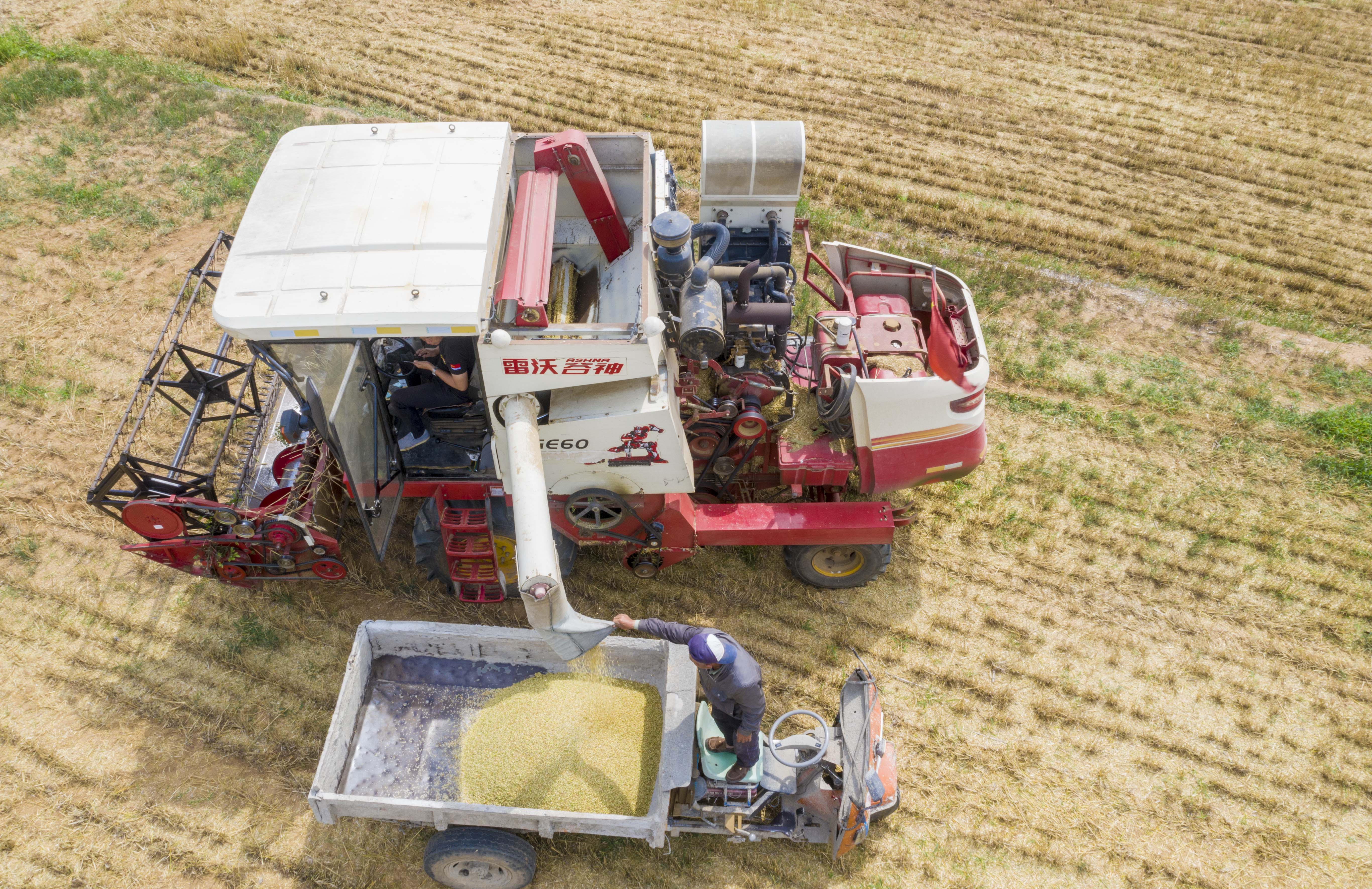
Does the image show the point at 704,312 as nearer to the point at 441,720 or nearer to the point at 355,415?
the point at 355,415

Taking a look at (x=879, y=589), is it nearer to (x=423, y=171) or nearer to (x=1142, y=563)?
(x=1142, y=563)

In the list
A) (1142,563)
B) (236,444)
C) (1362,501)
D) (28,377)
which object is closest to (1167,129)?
(1362,501)

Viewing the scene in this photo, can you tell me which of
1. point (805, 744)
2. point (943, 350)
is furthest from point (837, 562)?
point (943, 350)

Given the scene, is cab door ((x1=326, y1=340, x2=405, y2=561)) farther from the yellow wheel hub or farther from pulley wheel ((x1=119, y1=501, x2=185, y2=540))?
the yellow wheel hub

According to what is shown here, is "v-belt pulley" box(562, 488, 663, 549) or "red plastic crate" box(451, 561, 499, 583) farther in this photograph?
"red plastic crate" box(451, 561, 499, 583)

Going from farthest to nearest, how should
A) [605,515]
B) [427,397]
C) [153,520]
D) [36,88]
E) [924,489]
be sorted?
[36,88] → [924,489] → [605,515] → [153,520] → [427,397]

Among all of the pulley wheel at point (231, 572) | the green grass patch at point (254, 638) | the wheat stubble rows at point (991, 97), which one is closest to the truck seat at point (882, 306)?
the wheat stubble rows at point (991, 97)

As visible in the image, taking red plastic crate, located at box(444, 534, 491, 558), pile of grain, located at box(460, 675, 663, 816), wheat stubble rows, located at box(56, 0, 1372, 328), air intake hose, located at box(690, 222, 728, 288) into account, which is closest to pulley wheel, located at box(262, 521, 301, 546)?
red plastic crate, located at box(444, 534, 491, 558)
